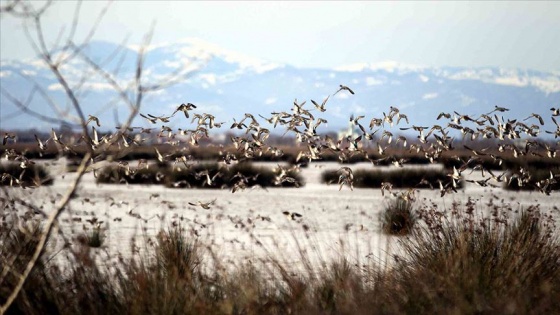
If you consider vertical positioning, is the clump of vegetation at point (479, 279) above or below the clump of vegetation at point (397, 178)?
below

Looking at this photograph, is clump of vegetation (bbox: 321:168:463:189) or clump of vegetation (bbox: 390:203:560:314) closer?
clump of vegetation (bbox: 390:203:560:314)

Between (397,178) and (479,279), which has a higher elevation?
(397,178)

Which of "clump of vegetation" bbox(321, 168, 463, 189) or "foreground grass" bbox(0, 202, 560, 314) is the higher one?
"clump of vegetation" bbox(321, 168, 463, 189)

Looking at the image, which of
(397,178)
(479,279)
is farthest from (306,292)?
(397,178)

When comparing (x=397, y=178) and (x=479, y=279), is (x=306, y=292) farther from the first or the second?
(x=397, y=178)

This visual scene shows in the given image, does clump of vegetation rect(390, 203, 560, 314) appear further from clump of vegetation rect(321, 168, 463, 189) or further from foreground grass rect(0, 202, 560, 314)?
clump of vegetation rect(321, 168, 463, 189)

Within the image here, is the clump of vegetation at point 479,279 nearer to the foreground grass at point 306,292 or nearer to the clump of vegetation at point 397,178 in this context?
the foreground grass at point 306,292

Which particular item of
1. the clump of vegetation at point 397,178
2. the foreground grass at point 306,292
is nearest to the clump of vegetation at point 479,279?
the foreground grass at point 306,292

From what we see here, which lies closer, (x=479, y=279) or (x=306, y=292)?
(x=479, y=279)

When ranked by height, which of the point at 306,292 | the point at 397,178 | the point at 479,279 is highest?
the point at 397,178

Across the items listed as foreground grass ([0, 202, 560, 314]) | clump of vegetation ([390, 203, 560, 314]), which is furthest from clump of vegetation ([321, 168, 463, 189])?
foreground grass ([0, 202, 560, 314])

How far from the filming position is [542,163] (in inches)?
1241

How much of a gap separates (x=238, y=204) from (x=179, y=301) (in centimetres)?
1104

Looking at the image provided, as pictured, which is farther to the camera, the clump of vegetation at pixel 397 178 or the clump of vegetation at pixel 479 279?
the clump of vegetation at pixel 397 178
